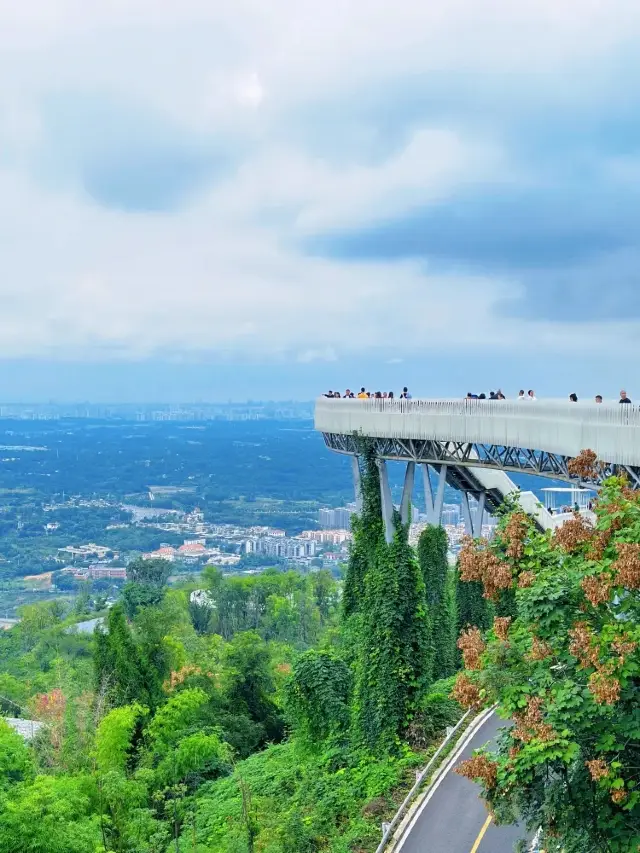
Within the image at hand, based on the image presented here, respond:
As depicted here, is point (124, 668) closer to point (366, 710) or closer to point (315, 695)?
point (315, 695)

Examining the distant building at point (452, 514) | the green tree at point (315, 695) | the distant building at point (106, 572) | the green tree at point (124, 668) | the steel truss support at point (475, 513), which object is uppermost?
the steel truss support at point (475, 513)

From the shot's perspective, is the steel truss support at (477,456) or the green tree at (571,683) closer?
the green tree at (571,683)

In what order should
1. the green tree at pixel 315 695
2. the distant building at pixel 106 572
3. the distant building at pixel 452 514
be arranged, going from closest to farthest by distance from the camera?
the green tree at pixel 315 695 < the distant building at pixel 452 514 < the distant building at pixel 106 572

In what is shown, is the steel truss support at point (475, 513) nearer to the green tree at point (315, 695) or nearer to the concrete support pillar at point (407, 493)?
the concrete support pillar at point (407, 493)

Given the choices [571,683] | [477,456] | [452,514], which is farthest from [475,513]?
Result: [452,514]

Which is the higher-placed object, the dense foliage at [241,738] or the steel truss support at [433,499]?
the steel truss support at [433,499]

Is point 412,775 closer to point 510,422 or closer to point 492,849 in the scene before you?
point 492,849

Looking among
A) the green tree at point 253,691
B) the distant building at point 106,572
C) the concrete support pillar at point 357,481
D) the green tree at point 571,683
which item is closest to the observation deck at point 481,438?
the concrete support pillar at point 357,481

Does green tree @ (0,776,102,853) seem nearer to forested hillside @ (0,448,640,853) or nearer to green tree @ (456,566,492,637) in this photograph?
forested hillside @ (0,448,640,853)
